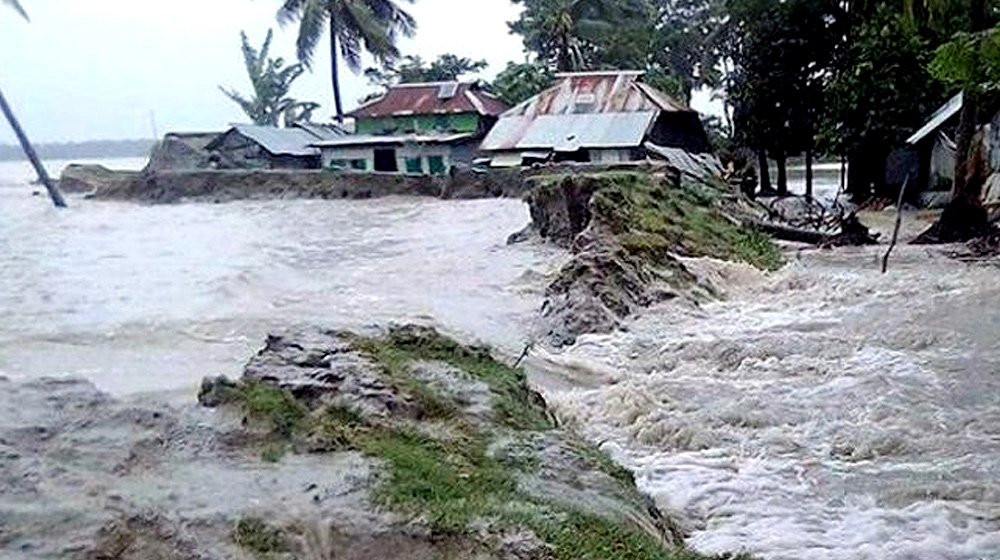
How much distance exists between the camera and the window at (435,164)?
124 ft

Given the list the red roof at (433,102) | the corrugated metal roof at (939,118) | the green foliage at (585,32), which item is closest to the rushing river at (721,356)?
the corrugated metal roof at (939,118)

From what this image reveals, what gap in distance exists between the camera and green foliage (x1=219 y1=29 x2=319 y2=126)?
156 feet

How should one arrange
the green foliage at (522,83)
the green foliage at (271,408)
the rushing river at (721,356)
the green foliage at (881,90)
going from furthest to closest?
the green foliage at (522,83)
the green foliage at (881,90)
the rushing river at (721,356)
the green foliage at (271,408)

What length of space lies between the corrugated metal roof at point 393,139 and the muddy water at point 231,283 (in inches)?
244

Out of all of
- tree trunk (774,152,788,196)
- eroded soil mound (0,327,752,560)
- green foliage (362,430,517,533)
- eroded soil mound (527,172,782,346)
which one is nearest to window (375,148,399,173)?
tree trunk (774,152,788,196)

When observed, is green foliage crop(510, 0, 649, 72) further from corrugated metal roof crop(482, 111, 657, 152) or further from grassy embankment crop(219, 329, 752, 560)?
grassy embankment crop(219, 329, 752, 560)

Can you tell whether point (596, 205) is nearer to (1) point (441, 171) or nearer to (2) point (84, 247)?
(2) point (84, 247)

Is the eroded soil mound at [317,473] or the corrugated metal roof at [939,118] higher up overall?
the corrugated metal roof at [939,118]

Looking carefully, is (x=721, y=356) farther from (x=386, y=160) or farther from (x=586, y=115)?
(x=386, y=160)

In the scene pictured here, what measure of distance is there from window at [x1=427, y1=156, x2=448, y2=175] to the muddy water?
642 cm

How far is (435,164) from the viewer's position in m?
38.1

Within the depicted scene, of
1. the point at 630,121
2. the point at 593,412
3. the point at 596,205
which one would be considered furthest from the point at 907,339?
the point at 630,121

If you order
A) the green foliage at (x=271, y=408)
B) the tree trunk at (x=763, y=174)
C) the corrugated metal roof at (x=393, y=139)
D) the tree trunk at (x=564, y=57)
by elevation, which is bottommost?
the tree trunk at (x=763, y=174)

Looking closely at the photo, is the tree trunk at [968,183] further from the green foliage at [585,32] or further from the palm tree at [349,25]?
the palm tree at [349,25]
